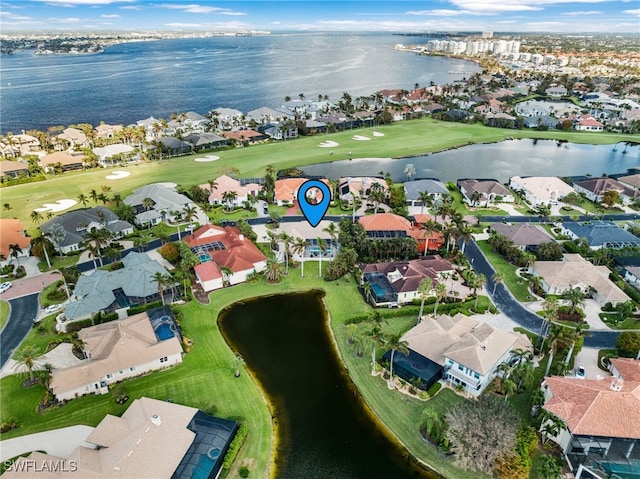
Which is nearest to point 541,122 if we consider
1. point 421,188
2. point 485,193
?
point 485,193

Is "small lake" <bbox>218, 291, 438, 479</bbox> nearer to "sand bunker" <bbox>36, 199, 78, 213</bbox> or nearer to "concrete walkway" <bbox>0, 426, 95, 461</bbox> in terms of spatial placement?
"concrete walkway" <bbox>0, 426, 95, 461</bbox>

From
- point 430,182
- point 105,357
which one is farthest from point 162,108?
point 105,357

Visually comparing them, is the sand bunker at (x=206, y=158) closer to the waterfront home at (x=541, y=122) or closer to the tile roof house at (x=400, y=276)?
the tile roof house at (x=400, y=276)

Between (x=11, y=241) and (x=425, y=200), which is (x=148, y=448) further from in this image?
(x=425, y=200)

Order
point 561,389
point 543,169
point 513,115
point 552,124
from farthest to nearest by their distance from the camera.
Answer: point 513,115 < point 552,124 < point 543,169 < point 561,389

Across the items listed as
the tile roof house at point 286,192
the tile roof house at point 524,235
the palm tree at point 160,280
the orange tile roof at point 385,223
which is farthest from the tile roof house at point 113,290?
the tile roof house at point 524,235

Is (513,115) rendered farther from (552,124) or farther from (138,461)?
(138,461)

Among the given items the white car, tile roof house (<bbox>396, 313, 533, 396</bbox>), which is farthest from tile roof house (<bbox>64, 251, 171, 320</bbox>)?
tile roof house (<bbox>396, 313, 533, 396</bbox>)
